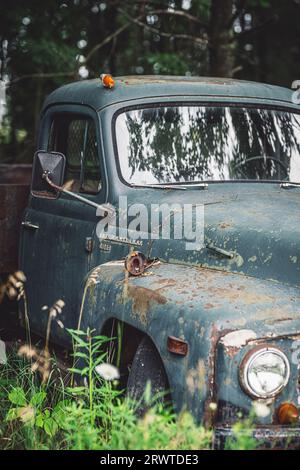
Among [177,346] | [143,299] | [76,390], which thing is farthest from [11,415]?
[177,346]

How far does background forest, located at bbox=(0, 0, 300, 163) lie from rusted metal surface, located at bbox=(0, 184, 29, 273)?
4701 mm

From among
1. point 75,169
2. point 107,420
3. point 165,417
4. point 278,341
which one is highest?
point 75,169

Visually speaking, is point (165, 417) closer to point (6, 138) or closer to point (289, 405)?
point (289, 405)

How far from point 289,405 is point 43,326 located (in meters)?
2.17

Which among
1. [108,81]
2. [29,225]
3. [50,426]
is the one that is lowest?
[50,426]

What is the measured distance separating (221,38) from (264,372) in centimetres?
691

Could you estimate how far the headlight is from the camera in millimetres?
2832

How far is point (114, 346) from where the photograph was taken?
369cm

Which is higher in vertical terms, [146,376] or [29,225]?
[29,225]

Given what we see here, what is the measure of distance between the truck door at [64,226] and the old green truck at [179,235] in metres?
0.01

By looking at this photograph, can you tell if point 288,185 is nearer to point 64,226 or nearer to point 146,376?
point 64,226

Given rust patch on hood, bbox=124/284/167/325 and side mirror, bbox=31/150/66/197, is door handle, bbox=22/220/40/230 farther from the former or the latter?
rust patch on hood, bbox=124/284/167/325

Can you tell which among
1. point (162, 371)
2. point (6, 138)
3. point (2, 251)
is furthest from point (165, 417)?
point (6, 138)

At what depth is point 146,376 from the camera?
128 inches
